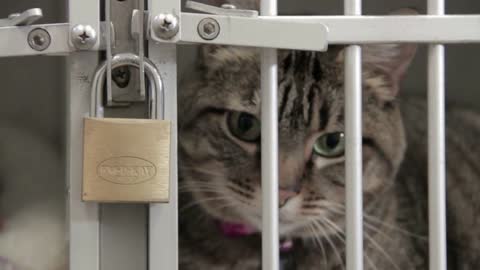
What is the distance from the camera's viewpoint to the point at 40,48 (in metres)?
0.67

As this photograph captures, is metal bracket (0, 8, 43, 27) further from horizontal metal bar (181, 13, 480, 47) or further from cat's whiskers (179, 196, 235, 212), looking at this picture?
cat's whiskers (179, 196, 235, 212)

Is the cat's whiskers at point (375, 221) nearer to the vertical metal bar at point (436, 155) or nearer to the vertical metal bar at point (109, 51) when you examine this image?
the vertical metal bar at point (436, 155)

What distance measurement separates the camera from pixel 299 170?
0.94 metres

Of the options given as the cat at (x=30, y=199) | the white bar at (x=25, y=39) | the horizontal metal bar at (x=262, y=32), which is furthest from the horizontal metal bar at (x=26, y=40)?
the cat at (x=30, y=199)

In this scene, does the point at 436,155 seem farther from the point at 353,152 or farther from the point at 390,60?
the point at 390,60

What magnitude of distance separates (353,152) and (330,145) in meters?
0.27

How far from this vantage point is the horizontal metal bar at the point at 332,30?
2.22ft

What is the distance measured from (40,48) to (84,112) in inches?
3.2

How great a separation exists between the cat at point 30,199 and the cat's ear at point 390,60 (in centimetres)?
49

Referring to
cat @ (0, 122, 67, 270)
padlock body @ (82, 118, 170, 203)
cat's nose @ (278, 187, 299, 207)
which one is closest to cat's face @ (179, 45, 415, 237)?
cat's nose @ (278, 187, 299, 207)

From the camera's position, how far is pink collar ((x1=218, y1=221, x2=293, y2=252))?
95 cm

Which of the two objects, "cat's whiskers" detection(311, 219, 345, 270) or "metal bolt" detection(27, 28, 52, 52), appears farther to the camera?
"cat's whiskers" detection(311, 219, 345, 270)

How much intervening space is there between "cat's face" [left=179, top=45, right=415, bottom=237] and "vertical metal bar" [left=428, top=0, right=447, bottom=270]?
202 millimetres

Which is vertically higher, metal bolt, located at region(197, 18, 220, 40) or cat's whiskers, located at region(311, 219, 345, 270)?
metal bolt, located at region(197, 18, 220, 40)
